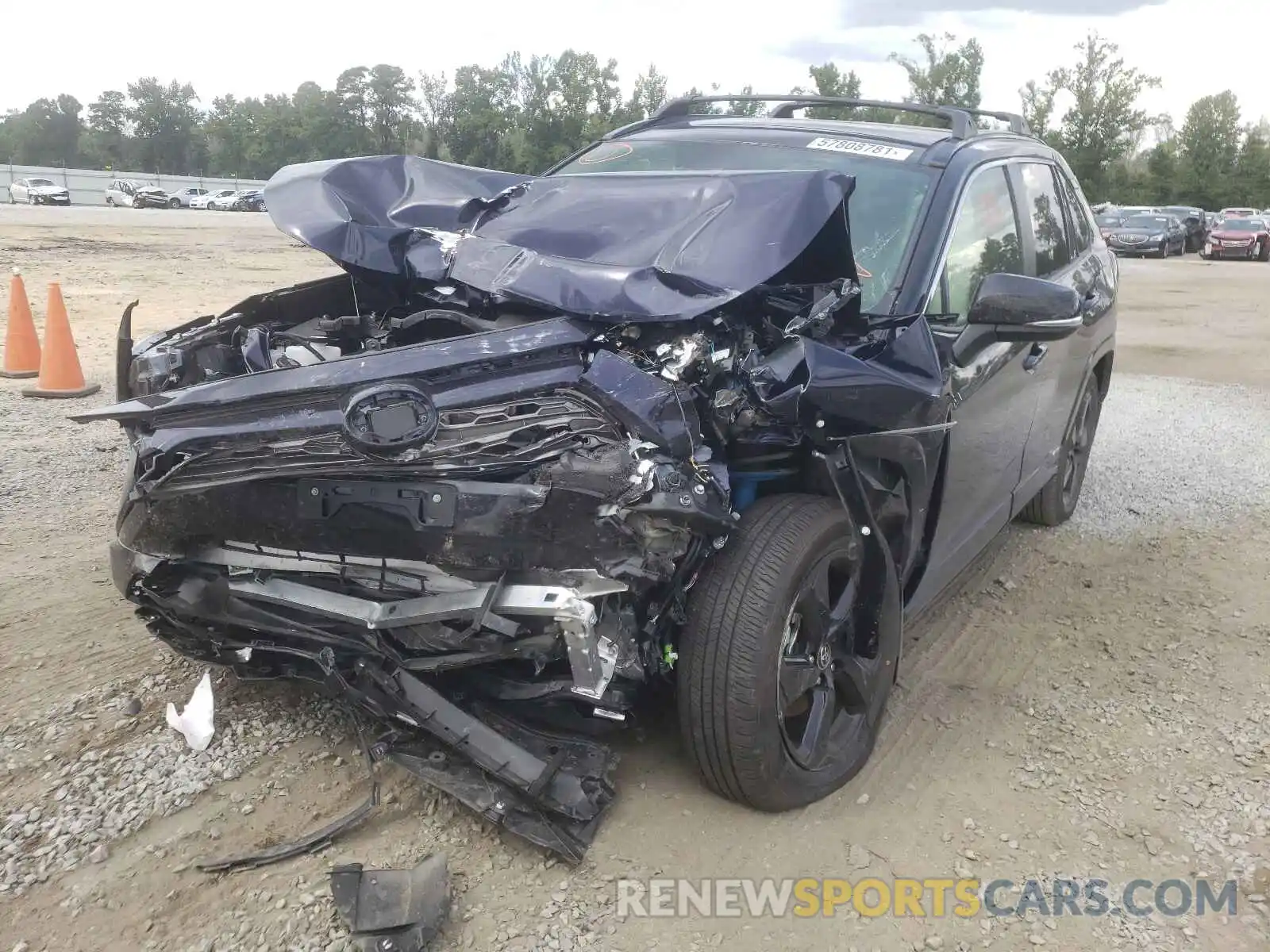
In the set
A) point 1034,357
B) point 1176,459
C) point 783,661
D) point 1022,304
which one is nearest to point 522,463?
point 783,661

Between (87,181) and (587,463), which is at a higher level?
(87,181)

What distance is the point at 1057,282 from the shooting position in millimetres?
4398

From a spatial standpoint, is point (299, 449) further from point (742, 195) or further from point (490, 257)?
point (742, 195)

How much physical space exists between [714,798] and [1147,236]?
104 ft

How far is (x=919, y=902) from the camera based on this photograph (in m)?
2.58

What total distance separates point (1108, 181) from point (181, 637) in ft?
173

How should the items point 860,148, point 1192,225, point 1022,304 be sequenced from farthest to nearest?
point 1192,225, point 860,148, point 1022,304

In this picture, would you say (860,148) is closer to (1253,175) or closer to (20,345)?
(20,345)

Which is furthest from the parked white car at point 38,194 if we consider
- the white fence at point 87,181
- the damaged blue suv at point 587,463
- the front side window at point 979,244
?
the front side window at point 979,244

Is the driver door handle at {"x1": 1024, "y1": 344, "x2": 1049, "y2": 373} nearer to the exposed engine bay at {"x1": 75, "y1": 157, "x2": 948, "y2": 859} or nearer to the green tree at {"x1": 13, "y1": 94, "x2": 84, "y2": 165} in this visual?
the exposed engine bay at {"x1": 75, "y1": 157, "x2": 948, "y2": 859}

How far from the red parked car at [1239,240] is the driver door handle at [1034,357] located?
31000 mm

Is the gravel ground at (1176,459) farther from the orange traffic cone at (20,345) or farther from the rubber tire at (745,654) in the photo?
the orange traffic cone at (20,345)

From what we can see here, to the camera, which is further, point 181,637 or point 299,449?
point 181,637

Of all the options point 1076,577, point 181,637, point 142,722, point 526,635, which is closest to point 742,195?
point 526,635
